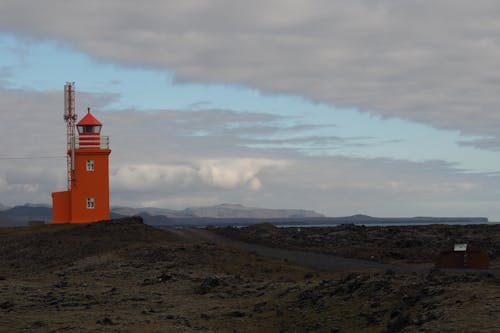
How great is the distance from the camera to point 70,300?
88.8ft

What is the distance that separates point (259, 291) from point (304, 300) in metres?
4.17

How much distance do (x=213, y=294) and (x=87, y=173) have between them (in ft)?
91.1

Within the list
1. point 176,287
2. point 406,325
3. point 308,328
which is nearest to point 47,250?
point 176,287

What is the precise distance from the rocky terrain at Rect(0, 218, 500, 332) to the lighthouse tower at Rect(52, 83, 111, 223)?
935 cm

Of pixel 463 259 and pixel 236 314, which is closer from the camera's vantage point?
pixel 236 314

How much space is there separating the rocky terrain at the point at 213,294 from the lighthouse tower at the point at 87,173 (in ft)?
30.7

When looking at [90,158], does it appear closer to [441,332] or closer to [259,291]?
[259,291]

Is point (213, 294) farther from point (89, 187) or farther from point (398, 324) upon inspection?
point (89, 187)

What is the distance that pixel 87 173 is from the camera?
52.6 m

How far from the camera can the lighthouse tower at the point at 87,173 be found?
52.6 metres

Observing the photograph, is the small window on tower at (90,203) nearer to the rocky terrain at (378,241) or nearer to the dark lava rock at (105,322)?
the rocky terrain at (378,241)

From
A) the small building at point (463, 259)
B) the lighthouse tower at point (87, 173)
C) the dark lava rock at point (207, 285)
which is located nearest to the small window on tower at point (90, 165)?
the lighthouse tower at point (87, 173)

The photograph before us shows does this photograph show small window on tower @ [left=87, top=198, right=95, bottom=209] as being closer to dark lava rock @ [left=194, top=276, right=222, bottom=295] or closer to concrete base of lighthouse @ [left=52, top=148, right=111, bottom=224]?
concrete base of lighthouse @ [left=52, top=148, right=111, bottom=224]

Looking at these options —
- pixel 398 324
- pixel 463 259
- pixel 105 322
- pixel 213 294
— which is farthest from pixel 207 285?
pixel 398 324
